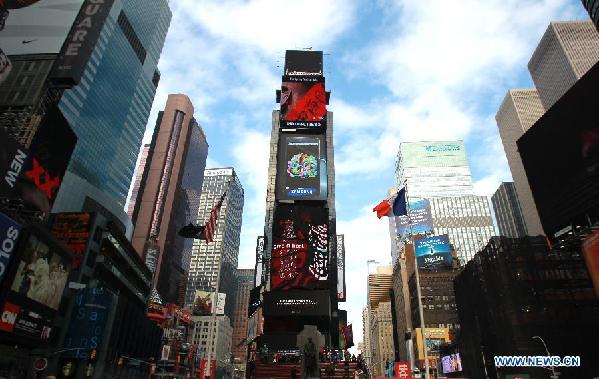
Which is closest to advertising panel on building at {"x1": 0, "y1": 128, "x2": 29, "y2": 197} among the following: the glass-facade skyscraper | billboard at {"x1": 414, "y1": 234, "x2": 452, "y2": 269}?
the glass-facade skyscraper

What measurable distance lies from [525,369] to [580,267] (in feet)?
53.4

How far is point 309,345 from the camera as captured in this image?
28.8 meters

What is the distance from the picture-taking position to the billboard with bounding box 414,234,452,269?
120 m

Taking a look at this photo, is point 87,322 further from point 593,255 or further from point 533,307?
point 533,307

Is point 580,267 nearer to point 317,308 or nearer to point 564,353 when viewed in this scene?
point 564,353

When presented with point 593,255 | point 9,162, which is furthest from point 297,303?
point 9,162

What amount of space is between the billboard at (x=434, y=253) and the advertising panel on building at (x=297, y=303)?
258ft

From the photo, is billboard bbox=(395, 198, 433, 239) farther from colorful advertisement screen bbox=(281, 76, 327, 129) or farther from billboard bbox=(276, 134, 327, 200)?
billboard bbox=(276, 134, 327, 200)

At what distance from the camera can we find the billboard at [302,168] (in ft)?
169


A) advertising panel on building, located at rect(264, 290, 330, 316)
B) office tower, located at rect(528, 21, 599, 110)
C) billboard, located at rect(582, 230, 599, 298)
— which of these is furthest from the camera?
office tower, located at rect(528, 21, 599, 110)

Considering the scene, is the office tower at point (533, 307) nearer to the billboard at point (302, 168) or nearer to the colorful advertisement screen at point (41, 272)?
the billboard at point (302, 168)

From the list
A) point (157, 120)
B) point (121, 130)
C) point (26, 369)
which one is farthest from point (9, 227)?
point (157, 120)

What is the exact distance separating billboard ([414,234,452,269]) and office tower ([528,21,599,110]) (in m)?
92.8

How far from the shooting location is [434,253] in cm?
12000
